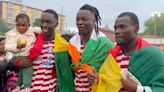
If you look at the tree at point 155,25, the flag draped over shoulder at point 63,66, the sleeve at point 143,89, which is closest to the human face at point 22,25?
the flag draped over shoulder at point 63,66

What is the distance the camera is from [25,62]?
5.18 meters

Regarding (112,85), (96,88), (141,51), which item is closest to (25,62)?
(96,88)

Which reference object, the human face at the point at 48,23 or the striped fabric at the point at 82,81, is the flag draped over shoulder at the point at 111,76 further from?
the human face at the point at 48,23

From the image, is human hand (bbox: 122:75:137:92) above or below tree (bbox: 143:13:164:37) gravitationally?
above

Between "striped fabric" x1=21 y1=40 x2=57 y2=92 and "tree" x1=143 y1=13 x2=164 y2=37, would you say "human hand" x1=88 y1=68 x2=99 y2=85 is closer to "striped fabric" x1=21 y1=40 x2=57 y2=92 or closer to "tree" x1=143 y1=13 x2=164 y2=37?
"striped fabric" x1=21 y1=40 x2=57 y2=92

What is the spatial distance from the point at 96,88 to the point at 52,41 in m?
1.09

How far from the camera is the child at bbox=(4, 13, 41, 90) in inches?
206

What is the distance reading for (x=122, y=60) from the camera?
4.15m

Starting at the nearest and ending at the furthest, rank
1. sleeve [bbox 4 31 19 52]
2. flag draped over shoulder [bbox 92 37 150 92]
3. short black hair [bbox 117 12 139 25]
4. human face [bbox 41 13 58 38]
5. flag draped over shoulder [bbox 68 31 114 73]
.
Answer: flag draped over shoulder [bbox 92 37 150 92] → short black hair [bbox 117 12 139 25] → flag draped over shoulder [bbox 68 31 114 73] → human face [bbox 41 13 58 38] → sleeve [bbox 4 31 19 52]

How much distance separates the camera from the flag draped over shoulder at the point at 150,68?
3580 millimetres

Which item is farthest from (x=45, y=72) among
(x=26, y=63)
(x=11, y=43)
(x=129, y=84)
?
(x=129, y=84)

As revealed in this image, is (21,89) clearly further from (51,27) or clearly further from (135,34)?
(135,34)

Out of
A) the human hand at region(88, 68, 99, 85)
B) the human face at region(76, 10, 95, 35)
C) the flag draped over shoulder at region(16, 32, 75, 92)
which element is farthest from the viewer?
the flag draped over shoulder at region(16, 32, 75, 92)

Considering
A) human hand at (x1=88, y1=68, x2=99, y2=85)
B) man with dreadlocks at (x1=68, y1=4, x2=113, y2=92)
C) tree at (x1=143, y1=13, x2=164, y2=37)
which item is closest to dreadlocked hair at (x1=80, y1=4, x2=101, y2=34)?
man with dreadlocks at (x1=68, y1=4, x2=113, y2=92)
